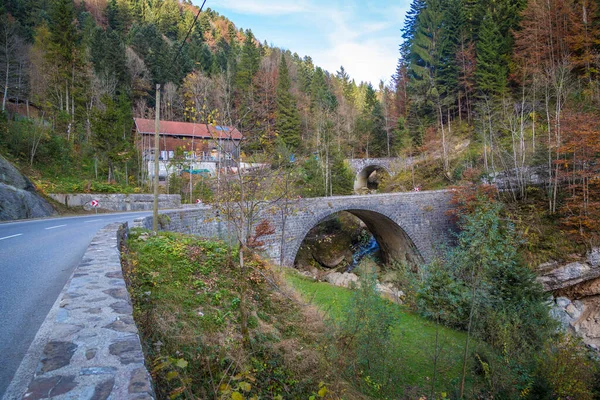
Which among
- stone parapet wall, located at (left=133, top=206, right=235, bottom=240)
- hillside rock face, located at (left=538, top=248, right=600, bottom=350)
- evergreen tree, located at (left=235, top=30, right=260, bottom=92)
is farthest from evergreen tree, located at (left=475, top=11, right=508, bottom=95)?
stone parapet wall, located at (left=133, top=206, right=235, bottom=240)

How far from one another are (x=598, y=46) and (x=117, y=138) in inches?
1238

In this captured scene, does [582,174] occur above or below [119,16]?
below

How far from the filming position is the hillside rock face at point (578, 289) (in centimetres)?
1279

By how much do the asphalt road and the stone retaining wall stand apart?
33 centimetres

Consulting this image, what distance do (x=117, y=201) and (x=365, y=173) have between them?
2450cm

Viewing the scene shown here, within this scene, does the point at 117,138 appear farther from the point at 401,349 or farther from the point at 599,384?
the point at 599,384

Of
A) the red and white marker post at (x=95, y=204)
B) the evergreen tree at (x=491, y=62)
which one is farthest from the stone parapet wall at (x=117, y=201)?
the evergreen tree at (x=491, y=62)

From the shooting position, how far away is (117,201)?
17.9m

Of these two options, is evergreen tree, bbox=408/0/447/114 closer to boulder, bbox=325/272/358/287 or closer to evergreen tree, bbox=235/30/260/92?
evergreen tree, bbox=235/30/260/92

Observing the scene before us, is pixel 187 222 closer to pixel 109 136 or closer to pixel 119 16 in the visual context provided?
pixel 109 136

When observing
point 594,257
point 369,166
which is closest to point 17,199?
point 594,257

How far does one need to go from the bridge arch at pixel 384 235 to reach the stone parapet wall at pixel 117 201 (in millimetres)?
7450

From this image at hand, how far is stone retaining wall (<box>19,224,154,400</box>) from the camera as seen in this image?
152cm

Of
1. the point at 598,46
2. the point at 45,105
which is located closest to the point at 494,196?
the point at 598,46
